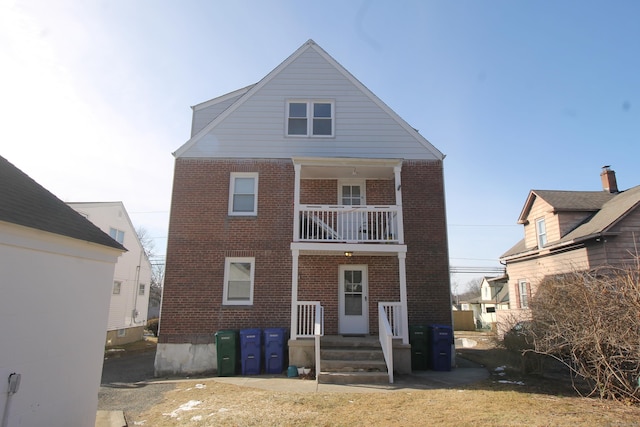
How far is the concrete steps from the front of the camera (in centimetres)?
904

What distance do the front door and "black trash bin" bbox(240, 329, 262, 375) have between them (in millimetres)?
2607

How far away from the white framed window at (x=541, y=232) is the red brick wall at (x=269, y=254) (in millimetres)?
8487

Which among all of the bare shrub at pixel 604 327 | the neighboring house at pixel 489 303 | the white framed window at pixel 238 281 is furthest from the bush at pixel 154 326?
the neighboring house at pixel 489 303

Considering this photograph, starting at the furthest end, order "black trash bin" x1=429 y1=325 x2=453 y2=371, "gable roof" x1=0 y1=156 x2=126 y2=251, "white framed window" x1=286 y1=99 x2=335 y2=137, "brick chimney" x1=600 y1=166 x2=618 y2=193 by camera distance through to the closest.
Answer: "brick chimney" x1=600 y1=166 x2=618 y2=193 → "white framed window" x1=286 y1=99 x2=335 y2=137 → "black trash bin" x1=429 y1=325 x2=453 y2=371 → "gable roof" x1=0 y1=156 x2=126 y2=251

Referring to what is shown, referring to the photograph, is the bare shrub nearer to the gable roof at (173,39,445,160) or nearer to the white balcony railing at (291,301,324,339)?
the white balcony railing at (291,301,324,339)

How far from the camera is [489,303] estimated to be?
44375mm

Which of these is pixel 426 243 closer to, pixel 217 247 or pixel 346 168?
pixel 346 168

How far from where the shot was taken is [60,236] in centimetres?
530

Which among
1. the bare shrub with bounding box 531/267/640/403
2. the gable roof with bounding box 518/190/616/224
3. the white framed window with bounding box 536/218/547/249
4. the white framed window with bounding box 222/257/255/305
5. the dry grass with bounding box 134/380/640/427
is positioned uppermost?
the gable roof with bounding box 518/190/616/224

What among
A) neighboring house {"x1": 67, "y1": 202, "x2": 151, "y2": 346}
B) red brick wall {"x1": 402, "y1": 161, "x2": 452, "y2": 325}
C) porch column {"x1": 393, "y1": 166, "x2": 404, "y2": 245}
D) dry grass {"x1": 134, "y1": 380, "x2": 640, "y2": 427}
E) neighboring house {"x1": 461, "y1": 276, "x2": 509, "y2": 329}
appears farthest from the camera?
neighboring house {"x1": 461, "y1": 276, "x2": 509, "y2": 329}

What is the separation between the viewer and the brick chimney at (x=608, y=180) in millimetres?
18656

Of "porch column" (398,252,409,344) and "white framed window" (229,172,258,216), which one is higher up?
Answer: "white framed window" (229,172,258,216)

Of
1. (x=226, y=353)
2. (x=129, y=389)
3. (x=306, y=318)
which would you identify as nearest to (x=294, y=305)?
(x=306, y=318)

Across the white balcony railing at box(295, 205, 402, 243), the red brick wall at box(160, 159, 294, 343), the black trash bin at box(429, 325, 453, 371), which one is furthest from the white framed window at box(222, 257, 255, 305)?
the black trash bin at box(429, 325, 453, 371)
